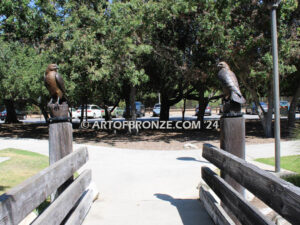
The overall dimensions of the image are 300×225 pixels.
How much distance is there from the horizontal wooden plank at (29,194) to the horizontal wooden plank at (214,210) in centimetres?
184

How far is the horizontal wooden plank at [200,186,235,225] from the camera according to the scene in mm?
3229

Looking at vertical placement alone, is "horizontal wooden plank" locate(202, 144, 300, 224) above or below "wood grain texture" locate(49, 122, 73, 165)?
below

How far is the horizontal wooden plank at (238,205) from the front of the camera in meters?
2.36

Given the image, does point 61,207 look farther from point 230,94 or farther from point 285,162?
point 285,162

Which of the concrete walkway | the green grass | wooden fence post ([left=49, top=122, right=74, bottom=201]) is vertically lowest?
the concrete walkway

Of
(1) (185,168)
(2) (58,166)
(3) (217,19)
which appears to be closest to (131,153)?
(1) (185,168)

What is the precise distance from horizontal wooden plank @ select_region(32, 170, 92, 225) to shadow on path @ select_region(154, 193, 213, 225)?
1.51m

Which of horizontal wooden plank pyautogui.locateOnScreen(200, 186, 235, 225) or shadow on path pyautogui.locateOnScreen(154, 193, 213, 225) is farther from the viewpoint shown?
shadow on path pyautogui.locateOnScreen(154, 193, 213, 225)

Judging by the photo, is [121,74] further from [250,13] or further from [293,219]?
[293,219]

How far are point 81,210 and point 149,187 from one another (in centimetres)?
229

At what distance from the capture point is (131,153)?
10539mm

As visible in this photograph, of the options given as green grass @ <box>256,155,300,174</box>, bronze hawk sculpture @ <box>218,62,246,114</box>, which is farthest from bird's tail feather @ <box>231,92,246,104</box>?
green grass @ <box>256,155,300,174</box>

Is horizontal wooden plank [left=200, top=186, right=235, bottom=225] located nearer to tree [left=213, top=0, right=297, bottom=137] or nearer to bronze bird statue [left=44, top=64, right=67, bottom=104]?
bronze bird statue [left=44, top=64, right=67, bottom=104]

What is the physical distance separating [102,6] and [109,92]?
4.65m
